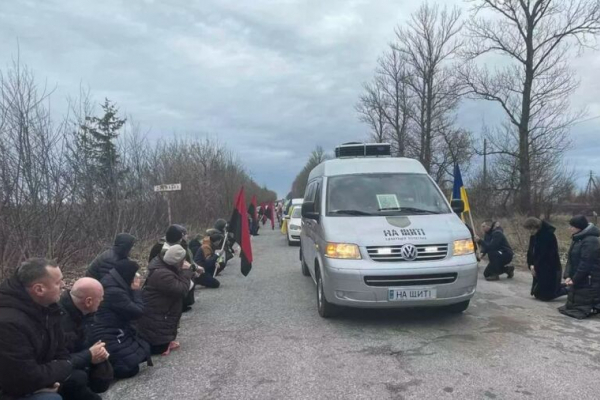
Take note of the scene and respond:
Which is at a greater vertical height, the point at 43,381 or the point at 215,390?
the point at 43,381

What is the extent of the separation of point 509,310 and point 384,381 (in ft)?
12.4

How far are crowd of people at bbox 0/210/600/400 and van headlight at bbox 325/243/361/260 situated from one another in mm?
1947

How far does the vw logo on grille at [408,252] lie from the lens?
605 centimetres

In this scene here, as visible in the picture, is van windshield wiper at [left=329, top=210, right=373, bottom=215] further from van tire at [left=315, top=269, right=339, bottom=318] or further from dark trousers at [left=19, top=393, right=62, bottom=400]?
dark trousers at [left=19, top=393, right=62, bottom=400]

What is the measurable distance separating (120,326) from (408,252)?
3561 mm

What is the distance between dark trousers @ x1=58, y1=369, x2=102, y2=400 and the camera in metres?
3.79

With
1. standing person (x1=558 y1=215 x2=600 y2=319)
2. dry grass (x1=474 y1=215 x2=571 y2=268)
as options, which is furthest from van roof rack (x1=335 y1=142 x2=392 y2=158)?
dry grass (x1=474 y1=215 x2=571 y2=268)

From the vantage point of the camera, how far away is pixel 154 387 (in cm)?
454

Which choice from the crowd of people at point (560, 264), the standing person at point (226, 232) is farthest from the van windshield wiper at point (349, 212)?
the standing person at point (226, 232)

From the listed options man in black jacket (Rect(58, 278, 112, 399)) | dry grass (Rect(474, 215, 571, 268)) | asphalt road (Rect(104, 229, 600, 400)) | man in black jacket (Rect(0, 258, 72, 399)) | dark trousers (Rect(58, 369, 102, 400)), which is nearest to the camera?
man in black jacket (Rect(0, 258, 72, 399))

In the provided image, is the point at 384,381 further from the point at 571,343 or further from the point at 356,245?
the point at 571,343

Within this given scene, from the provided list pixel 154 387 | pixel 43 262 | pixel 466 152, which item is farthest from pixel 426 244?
pixel 466 152

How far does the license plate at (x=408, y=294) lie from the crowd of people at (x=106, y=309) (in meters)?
2.58

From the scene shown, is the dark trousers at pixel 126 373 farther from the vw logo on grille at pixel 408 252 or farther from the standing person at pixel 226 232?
the standing person at pixel 226 232
